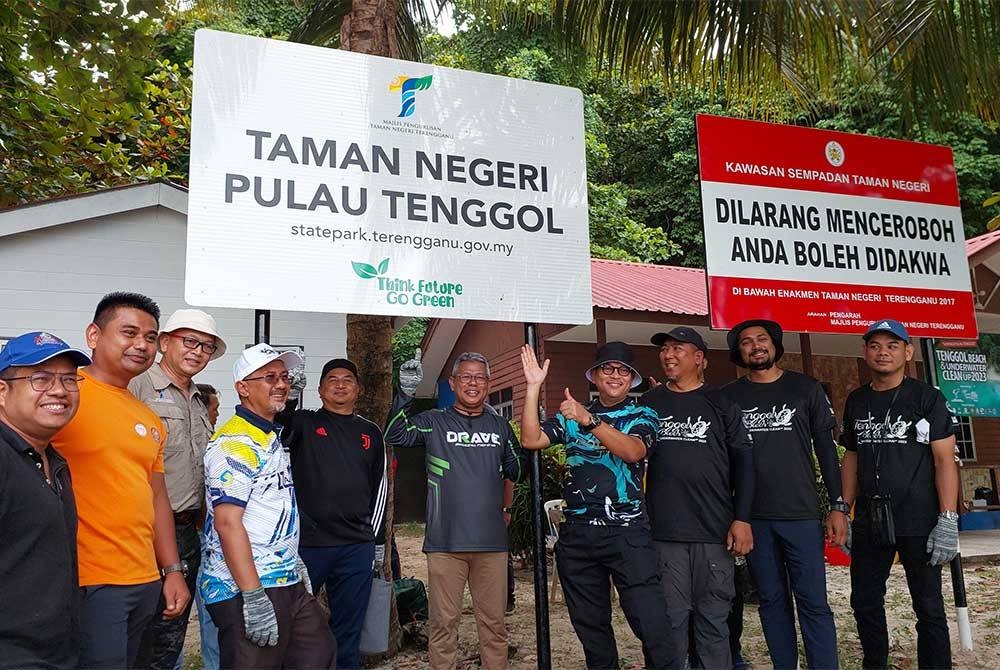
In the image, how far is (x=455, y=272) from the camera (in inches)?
165

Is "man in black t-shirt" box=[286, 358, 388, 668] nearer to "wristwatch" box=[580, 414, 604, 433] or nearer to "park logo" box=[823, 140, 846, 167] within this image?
"wristwatch" box=[580, 414, 604, 433]

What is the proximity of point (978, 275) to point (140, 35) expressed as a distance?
11.8 m

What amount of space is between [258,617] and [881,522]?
342cm

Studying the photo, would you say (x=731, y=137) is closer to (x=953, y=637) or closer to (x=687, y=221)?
(x=953, y=637)

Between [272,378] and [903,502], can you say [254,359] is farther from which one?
[903,502]

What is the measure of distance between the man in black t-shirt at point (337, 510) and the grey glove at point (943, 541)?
310 cm

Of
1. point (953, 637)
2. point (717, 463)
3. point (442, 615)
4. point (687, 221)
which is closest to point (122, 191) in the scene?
point (442, 615)

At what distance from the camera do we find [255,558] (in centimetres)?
309

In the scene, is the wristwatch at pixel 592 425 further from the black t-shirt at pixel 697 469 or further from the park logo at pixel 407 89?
the park logo at pixel 407 89

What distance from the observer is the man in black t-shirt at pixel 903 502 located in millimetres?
4395

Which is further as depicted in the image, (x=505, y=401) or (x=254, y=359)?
(x=505, y=401)

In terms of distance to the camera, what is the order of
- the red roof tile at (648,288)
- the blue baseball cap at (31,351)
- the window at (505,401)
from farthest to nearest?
the window at (505,401) < the red roof tile at (648,288) < the blue baseball cap at (31,351)

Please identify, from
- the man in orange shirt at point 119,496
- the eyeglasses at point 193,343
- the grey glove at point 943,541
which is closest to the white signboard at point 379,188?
the eyeglasses at point 193,343

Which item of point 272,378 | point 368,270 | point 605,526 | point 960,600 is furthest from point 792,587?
point 272,378
